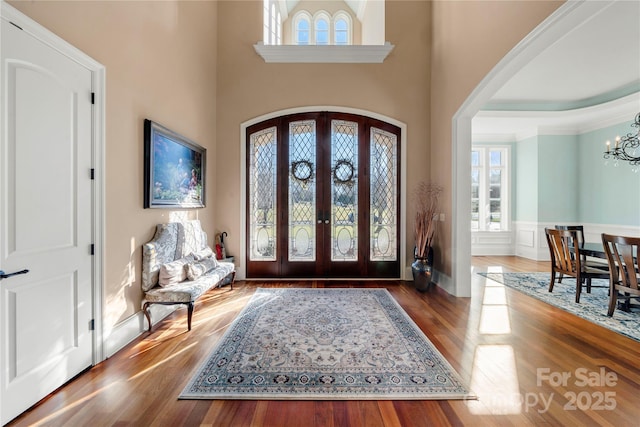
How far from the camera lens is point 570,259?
12.9ft

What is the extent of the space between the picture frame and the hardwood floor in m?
1.46

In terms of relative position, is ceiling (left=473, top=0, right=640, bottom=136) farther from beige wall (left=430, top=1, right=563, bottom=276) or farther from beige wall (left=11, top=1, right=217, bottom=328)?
beige wall (left=11, top=1, right=217, bottom=328)

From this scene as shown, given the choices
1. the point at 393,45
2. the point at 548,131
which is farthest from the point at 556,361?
the point at 548,131

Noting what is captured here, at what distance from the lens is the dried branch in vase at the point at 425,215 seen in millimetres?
4422

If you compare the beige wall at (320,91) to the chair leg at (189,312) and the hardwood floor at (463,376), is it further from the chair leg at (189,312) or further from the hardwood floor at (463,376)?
the hardwood floor at (463,376)

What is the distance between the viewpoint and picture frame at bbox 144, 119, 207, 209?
296 cm

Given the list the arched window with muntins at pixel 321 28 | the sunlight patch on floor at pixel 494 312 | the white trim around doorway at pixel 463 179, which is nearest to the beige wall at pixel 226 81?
the white trim around doorway at pixel 463 179

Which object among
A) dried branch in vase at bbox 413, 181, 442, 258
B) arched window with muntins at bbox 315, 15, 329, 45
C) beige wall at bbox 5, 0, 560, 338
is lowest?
dried branch in vase at bbox 413, 181, 442, 258

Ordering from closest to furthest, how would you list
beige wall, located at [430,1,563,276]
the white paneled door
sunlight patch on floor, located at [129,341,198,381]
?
the white paneled door, sunlight patch on floor, located at [129,341,198,381], beige wall, located at [430,1,563,276]

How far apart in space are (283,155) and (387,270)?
2788mm

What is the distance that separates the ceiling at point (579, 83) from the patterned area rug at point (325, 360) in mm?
4061

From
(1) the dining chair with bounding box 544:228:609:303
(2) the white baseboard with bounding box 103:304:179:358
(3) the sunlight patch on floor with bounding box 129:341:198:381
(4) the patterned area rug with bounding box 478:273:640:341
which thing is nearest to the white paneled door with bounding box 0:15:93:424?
(2) the white baseboard with bounding box 103:304:179:358

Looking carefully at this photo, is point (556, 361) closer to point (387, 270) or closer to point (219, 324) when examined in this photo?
point (387, 270)

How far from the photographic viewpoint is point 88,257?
2.27 m
